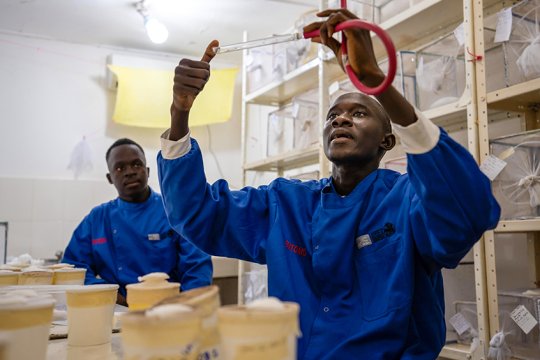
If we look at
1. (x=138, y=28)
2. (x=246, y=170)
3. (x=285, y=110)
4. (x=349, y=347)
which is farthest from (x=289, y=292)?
(x=138, y=28)

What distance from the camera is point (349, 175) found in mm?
1312

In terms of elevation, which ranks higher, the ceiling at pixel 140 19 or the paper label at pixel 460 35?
the ceiling at pixel 140 19

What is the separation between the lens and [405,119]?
917mm

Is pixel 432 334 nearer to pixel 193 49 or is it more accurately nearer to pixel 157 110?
pixel 157 110

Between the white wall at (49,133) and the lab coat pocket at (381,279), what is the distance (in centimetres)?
278

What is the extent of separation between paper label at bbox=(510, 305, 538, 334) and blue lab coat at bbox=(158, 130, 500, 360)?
0.55 metres

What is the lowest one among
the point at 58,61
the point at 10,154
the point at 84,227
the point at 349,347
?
the point at 349,347

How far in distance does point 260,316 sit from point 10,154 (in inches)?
131

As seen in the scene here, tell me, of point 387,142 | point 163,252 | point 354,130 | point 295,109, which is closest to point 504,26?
point 387,142

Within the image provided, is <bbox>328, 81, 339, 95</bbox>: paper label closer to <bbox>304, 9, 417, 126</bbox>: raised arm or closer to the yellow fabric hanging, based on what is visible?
the yellow fabric hanging

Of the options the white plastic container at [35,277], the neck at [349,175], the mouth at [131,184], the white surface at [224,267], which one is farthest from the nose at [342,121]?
the white surface at [224,267]

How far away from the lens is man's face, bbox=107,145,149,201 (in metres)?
2.32

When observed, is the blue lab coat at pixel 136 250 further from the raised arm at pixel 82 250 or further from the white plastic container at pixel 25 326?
the white plastic container at pixel 25 326

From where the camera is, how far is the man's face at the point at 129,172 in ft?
7.61
